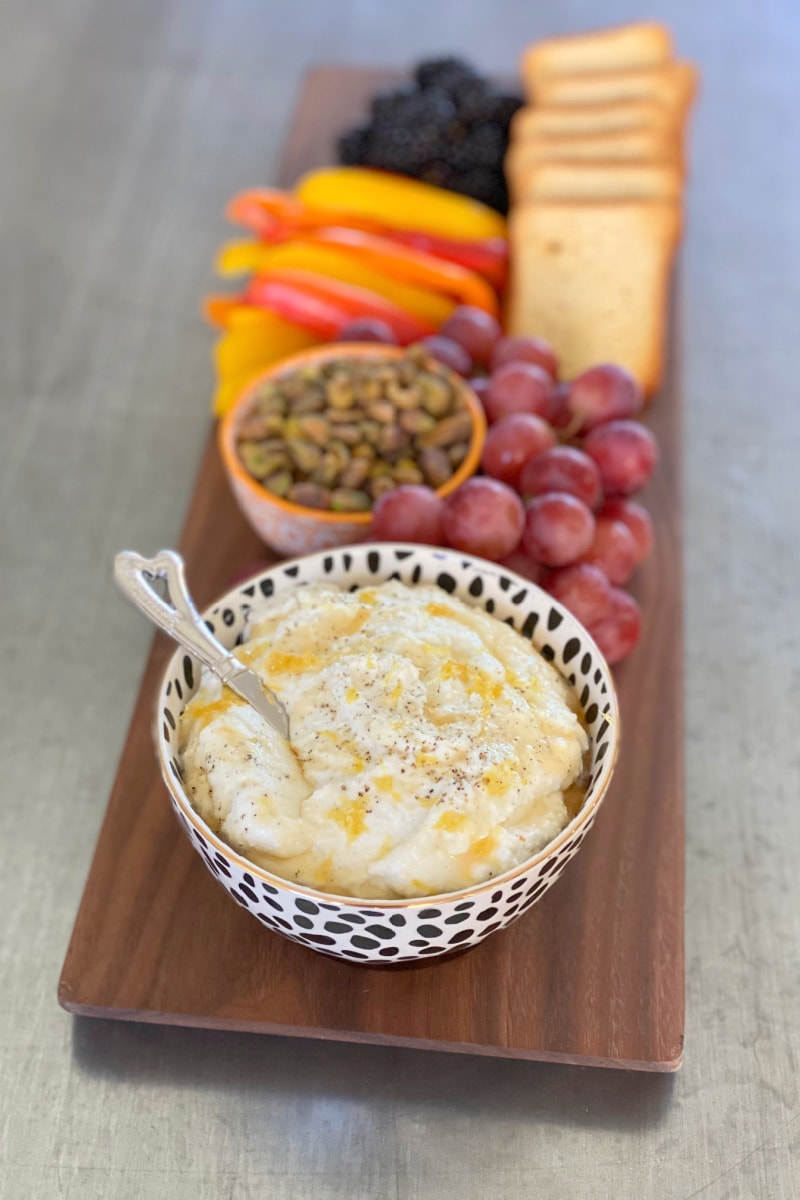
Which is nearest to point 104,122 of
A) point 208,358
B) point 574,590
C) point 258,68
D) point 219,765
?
point 258,68

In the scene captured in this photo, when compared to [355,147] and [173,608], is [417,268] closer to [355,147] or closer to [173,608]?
[355,147]

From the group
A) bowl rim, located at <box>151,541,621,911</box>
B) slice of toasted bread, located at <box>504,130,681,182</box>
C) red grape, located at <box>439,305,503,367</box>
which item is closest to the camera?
bowl rim, located at <box>151,541,621,911</box>

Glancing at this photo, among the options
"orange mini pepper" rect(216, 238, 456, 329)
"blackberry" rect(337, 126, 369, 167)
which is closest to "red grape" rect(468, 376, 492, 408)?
"orange mini pepper" rect(216, 238, 456, 329)

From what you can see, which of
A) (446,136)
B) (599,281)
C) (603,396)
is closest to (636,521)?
(603,396)

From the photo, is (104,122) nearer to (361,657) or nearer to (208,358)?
(208,358)

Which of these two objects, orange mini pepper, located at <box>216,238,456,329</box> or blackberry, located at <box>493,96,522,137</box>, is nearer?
orange mini pepper, located at <box>216,238,456,329</box>

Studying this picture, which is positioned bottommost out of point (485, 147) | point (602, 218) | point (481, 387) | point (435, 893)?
point (435, 893)

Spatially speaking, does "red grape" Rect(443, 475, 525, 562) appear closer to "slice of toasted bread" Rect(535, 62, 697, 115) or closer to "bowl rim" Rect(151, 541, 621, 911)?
"bowl rim" Rect(151, 541, 621, 911)
